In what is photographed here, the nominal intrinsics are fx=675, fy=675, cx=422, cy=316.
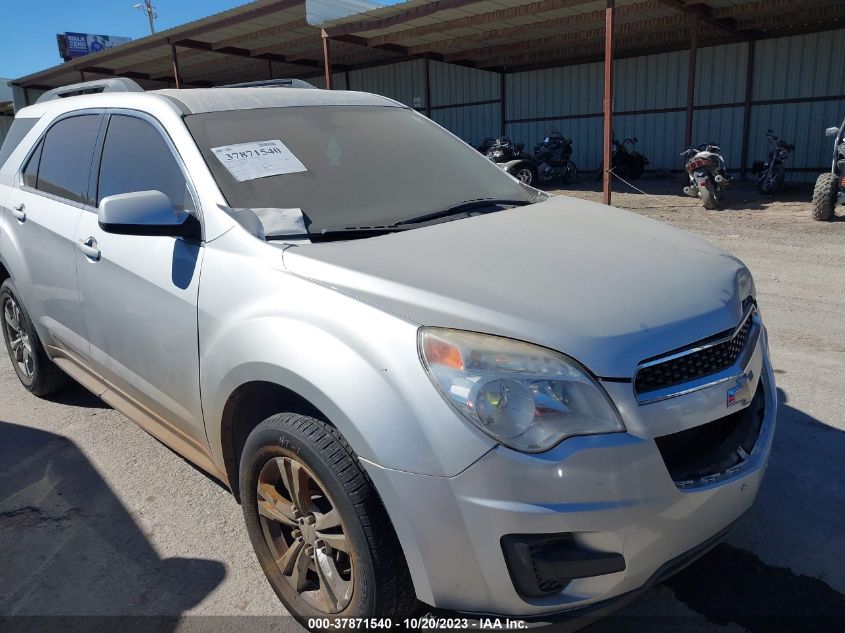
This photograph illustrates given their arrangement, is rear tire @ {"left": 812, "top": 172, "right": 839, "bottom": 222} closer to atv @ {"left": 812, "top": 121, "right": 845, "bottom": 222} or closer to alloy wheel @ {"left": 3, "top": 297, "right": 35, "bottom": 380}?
atv @ {"left": 812, "top": 121, "right": 845, "bottom": 222}

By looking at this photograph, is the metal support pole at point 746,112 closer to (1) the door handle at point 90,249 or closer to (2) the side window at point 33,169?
(2) the side window at point 33,169

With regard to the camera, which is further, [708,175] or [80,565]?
[708,175]

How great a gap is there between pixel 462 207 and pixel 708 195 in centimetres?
1004

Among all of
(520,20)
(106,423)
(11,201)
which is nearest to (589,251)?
(106,423)

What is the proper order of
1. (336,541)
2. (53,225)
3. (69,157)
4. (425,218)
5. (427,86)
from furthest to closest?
1. (427,86)
2. (69,157)
3. (53,225)
4. (425,218)
5. (336,541)

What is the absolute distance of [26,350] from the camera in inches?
168

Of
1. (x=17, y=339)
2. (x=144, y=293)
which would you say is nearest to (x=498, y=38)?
(x=17, y=339)

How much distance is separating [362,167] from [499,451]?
1.64m

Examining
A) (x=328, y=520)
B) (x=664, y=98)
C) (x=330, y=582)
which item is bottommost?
(x=330, y=582)

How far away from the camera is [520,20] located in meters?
14.6

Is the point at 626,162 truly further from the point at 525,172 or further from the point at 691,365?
the point at 691,365

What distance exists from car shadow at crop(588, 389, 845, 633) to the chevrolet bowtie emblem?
42 centimetres

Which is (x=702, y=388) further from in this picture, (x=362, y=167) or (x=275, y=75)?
(x=275, y=75)

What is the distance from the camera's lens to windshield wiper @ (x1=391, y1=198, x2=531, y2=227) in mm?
2629
